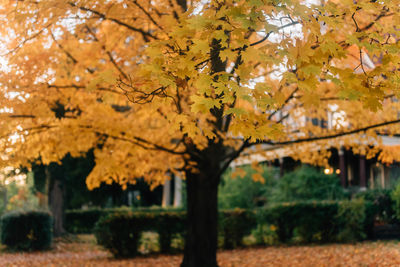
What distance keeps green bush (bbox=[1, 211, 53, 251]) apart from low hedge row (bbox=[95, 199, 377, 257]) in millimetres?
4089

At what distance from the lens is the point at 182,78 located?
3238 mm

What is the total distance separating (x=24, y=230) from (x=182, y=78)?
1354 centimetres

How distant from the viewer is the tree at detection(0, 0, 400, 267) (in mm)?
3244

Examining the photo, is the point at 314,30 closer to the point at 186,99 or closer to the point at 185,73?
the point at 185,73

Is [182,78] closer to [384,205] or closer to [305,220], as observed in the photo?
[305,220]

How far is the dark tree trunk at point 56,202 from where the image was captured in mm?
18906

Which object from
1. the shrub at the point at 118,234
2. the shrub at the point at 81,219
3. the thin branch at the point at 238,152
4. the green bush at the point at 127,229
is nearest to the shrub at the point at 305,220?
the green bush at the point at 127,229

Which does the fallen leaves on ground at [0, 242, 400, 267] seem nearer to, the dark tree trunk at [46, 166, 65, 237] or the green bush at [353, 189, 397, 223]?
the green bush at [353, 189, 397, 223]

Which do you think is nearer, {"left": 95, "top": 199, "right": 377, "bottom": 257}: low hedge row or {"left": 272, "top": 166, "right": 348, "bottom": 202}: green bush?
{"left": 95, "top": 199, "right": 377, "bottom": 257}: low hedge row

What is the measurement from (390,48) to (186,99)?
5737 mm

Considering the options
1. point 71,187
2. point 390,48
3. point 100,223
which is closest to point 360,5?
point 390,48

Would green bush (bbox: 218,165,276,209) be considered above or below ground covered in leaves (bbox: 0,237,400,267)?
above

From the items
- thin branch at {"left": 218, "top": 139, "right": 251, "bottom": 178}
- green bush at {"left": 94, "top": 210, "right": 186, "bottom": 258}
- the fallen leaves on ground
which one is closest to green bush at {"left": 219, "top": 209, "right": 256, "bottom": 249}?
the fallen leaves on ground

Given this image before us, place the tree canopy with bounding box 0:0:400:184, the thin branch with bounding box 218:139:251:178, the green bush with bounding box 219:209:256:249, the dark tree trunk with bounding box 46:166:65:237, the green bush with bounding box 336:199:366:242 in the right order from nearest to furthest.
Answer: the tree canopy with bounding box 0:0:400:184 < the thin branch with bounding box 218:139:251:178 < the green bush with bounding box 336:199:366:242 < the green bush with bounding box 219:209:256:249 < the dark tree trunk with bounding box 46:166:65:237
